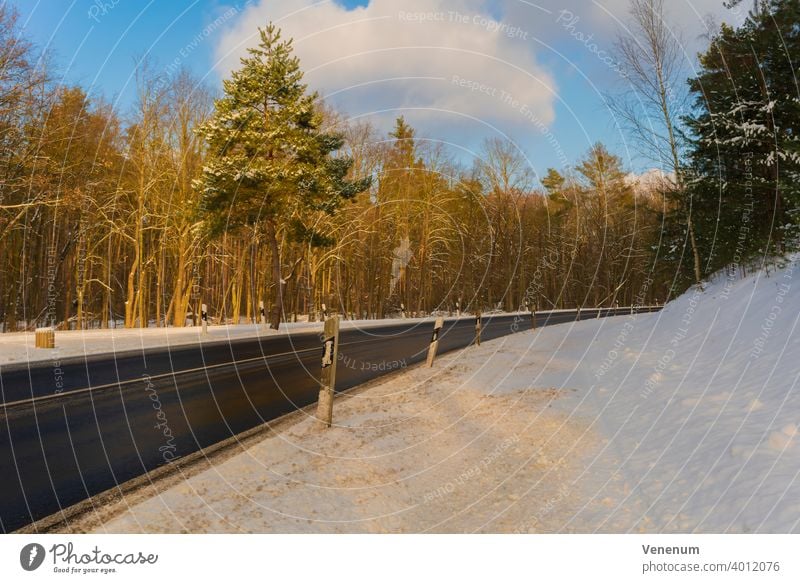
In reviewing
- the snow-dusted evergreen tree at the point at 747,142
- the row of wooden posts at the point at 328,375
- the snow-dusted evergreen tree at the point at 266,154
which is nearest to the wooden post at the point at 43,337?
the snow-dusted evergreen tree at the point at 266,154

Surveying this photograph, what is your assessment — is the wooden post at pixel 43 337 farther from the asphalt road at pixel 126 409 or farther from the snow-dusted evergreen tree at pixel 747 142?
the snow-dusted evergreen tree at pixel 747 142

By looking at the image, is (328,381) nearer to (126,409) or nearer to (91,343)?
(126,409)

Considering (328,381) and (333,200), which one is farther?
(333,200)

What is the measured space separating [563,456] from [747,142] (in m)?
9.98

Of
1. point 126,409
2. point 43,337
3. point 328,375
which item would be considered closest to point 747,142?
point 328,375

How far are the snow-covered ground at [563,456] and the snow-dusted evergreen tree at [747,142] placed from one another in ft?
11.8

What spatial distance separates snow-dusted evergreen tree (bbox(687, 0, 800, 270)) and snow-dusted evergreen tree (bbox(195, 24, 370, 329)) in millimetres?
18627

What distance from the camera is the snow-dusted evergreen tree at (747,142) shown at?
1176cm

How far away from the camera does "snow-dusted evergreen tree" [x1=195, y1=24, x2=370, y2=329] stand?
82.3 ft

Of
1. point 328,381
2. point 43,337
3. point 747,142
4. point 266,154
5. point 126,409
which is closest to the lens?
point 328,381

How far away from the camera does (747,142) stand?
37.5ft

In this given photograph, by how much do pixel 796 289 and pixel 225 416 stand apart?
32.4ft

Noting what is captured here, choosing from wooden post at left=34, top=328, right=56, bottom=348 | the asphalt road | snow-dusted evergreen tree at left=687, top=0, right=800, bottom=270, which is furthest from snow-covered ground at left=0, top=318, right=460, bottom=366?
snow-dusted evergreen tree at left=687, top=0, right=800, bottom=270
